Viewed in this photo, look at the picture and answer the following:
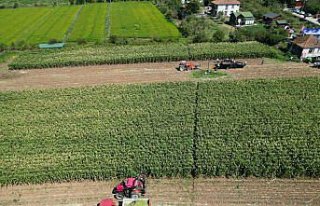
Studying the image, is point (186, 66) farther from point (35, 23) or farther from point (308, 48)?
point (35, 23)

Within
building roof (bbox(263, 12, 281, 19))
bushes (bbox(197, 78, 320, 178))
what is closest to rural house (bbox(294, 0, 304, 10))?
building roof (bbox(263, 12, 281, 19))

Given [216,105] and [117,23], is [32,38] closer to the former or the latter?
[117,23]

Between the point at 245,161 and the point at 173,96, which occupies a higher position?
the point at 173,96

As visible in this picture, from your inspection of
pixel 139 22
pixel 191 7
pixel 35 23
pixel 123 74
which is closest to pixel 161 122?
pixel 123 74

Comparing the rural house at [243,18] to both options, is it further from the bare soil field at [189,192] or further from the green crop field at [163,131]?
the bare soil field at [189,192]

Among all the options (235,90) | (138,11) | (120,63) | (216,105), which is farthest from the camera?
(138,11)

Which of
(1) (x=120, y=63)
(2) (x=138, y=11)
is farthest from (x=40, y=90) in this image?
(2) (x=138, y=11)
